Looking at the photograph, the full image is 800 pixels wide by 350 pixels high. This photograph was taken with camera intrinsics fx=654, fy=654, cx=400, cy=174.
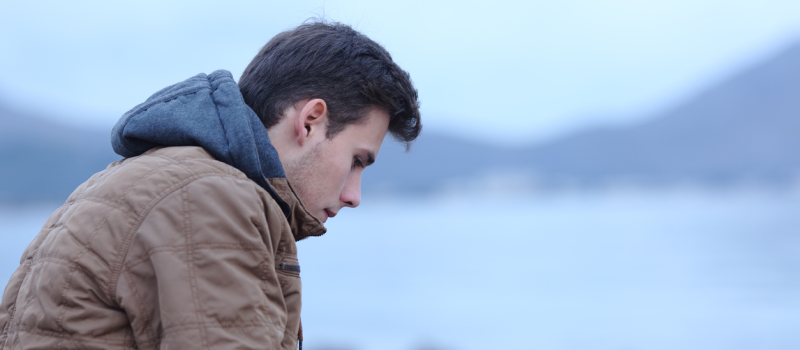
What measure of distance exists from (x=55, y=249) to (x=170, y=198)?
0.24 metres

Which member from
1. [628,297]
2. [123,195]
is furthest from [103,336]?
[628,297]

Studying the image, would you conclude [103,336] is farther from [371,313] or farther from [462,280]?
[462,280]

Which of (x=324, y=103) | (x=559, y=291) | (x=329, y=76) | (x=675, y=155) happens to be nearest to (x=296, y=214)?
(x=324, y=103)

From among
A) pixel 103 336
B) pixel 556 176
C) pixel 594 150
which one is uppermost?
pixel 594 150

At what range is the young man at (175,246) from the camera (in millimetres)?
1070

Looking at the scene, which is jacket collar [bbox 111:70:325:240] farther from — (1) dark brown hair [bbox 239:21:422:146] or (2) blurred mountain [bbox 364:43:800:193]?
(2) blurred mountain [bbox 364:43:800:193]

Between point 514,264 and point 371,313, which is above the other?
point 514,264

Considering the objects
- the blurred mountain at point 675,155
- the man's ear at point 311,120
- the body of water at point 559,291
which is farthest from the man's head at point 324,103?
the blurred mountain at point 675,155

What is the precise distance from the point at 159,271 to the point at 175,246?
46 millimetres

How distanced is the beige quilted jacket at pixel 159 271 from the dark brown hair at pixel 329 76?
0.50 meters

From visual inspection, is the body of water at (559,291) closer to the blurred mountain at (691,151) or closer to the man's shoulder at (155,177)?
the man's shoulder at (155,177)

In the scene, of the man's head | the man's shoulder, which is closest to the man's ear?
the man's head

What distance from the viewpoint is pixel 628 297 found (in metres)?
22.6

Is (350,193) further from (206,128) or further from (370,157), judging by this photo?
(206,128)
